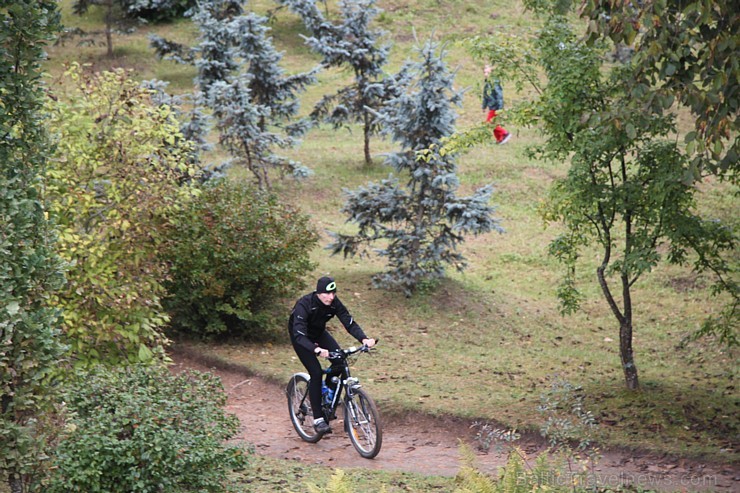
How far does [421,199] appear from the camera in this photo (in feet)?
50.2

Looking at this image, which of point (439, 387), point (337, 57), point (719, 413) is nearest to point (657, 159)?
point (719, 413)

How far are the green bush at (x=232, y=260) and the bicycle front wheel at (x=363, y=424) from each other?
4.59 m

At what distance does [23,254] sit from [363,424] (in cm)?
442

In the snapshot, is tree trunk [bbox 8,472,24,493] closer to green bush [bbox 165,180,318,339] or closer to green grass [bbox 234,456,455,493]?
green grass [bbox 234,456,455,493]

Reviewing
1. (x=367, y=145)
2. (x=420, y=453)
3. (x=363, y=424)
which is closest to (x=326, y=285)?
(x=363, y=424)

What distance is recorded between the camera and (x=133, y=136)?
11.6 meters

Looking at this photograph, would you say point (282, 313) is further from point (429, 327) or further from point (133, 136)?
point (133, 136)

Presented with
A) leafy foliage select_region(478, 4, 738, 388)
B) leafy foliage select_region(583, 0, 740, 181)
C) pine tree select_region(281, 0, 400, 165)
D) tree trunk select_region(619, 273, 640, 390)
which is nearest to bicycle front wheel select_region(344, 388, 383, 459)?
leafy foliage select_region(478, 4, 738, 388)

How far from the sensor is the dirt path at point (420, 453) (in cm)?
870

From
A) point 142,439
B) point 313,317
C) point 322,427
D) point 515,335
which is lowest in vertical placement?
point 515,335

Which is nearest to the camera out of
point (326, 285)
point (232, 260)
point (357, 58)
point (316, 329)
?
point (326, 285)

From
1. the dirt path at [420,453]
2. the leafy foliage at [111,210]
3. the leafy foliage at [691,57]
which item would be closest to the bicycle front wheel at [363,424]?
the dirt path at [420,453]

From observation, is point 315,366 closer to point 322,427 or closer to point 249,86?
point 322,427

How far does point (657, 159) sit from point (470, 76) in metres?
20.0
